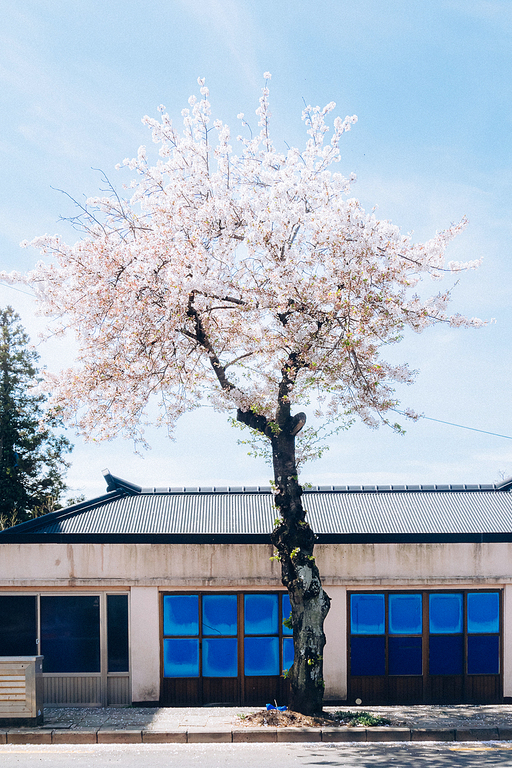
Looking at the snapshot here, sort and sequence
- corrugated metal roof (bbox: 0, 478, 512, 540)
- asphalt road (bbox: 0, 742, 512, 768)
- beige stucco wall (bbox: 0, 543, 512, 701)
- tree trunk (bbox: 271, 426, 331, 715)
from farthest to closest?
corrugated metal roof (bbox: 0, 478, 512, 540) → beige stucco wall (bbox: 0, 543, 512, 701) → tree trunk (bbox: 271, 426, 331, 715) → asphalt road (bbox: 0, 742, 512, 768)

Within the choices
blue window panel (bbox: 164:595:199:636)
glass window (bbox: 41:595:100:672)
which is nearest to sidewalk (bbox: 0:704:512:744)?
glass window (bbox: 41:595:100:672)

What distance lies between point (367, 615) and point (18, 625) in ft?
23.2

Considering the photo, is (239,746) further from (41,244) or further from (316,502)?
(41,244)

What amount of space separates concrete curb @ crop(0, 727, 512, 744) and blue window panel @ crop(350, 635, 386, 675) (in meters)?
2.66

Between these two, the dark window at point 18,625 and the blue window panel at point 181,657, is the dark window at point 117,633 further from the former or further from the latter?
the dark window at point 18,625

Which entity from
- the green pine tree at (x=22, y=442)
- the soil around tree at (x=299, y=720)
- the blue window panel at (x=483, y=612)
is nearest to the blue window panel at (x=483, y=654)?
the blue window panel at (x=483, y=612)

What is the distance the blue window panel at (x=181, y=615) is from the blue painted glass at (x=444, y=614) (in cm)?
483

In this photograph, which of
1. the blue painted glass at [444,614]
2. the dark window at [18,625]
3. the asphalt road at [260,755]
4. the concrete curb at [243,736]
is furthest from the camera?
the blue painted glass at [444,614]

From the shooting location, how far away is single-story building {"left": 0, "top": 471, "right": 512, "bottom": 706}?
536 inches

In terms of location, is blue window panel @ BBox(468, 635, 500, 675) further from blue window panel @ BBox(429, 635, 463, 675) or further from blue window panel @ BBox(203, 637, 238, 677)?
blue window panel @ BBox(203, 637, 238, 677)

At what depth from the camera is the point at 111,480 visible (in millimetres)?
16516

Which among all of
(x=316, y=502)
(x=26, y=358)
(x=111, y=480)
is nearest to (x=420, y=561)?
(x=316, y=502)

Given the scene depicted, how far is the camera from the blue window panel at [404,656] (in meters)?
13.9

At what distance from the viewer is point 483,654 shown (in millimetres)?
13945
